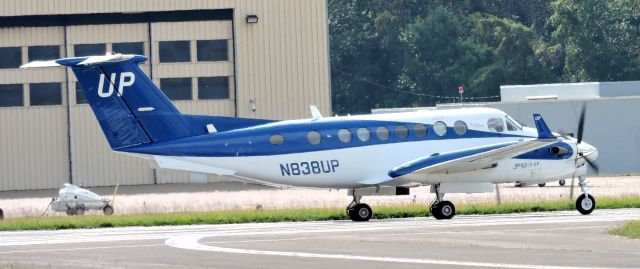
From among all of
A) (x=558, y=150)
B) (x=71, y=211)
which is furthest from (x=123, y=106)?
(x=71, y=211)

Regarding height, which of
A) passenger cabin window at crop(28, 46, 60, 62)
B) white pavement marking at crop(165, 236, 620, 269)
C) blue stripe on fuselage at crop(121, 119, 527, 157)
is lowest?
white pavement marking at crop(165, 236, 620, 269)

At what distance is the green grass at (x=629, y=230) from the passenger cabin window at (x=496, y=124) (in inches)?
304

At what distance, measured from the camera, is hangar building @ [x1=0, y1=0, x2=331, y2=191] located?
59062 mm

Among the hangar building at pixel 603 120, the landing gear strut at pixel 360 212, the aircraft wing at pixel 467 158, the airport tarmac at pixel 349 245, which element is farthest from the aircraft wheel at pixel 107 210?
the hangar building at pixel 603 120

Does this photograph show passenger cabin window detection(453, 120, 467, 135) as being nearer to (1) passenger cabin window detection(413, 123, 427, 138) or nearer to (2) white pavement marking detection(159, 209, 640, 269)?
(1) passenger cabin window detection(413, 123, 427, 138)

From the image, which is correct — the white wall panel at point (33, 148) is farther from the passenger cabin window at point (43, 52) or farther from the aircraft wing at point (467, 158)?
the aircraft wing at point (467, 158)

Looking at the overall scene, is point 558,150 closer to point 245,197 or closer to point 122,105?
point 122,105

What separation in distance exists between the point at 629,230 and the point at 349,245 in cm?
561

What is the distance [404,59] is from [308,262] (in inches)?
3199

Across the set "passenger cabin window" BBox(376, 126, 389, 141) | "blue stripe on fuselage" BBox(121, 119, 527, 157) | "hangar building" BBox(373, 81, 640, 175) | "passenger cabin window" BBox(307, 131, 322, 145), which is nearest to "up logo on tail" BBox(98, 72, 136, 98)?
"blue stripe on fuselage" BBox(121, 119, 527, 157)

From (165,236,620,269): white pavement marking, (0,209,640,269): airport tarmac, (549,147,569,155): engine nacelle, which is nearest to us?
(165,236,620,269): white pavement marking

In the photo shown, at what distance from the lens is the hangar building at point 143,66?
59.1 meters

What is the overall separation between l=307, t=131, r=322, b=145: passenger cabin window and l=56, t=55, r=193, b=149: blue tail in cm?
300

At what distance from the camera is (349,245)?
992 inches
